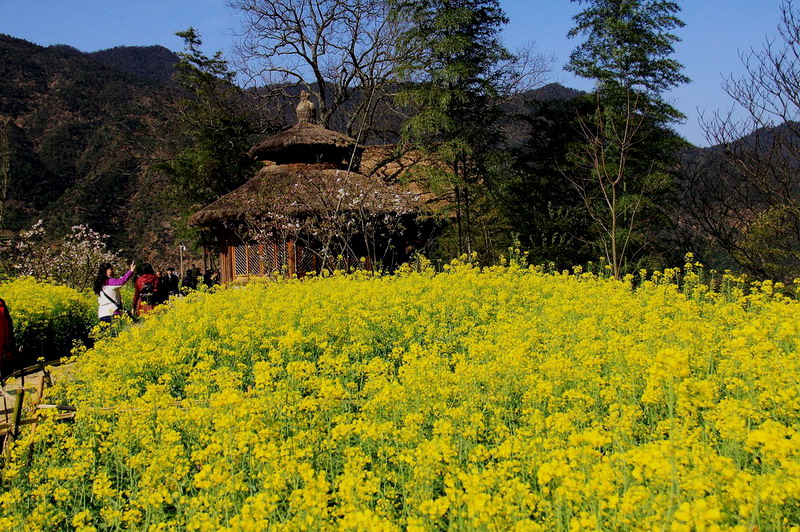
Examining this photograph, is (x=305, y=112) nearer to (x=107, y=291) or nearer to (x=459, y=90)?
(x=459, y=90)

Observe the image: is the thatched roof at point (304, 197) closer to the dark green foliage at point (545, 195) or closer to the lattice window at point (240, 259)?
the lattice window at point (240, 259)

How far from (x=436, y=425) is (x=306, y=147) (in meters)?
15.4

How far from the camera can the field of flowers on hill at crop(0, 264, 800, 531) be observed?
6.88 ft

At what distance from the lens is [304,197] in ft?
48.2

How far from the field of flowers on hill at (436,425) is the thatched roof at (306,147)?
10844 millimetres

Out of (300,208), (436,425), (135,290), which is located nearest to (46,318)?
(135,290)

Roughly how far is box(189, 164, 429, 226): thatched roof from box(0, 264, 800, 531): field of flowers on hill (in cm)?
732

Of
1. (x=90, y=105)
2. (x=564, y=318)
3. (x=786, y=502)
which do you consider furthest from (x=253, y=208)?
(x=90, y=105)

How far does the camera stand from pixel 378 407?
352cm

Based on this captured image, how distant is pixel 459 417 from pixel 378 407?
631 millimetres

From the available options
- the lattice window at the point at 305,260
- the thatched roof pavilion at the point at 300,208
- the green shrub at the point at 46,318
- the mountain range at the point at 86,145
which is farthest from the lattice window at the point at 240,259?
the mountain range at the point at 86,145

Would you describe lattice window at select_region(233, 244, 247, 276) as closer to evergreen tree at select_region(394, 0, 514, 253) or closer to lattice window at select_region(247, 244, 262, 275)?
lattice window at select_region(247, 244, 262, 275)

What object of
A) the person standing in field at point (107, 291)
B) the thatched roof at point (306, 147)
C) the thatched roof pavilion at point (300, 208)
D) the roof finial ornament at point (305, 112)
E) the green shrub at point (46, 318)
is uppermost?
the roof finial ornament at point (305, 112)

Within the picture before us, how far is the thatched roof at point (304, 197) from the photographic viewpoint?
1425 centimetres
